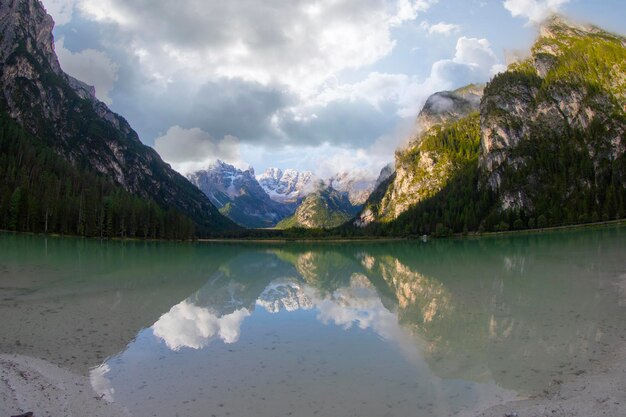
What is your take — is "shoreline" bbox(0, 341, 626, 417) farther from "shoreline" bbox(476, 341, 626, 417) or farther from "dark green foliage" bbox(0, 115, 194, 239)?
"dark green foliage" bbox(0, 115, 194, 239)

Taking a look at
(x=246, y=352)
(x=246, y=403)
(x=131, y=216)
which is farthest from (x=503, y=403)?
(x=131, y=216)

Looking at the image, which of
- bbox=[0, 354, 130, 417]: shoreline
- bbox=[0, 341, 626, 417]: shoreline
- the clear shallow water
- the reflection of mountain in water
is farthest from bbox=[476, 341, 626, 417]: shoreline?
bbox=[0, 354, 130, 417]: shoreline

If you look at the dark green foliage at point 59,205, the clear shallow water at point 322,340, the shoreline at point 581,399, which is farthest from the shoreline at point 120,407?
the dark green foliage at point 59,205

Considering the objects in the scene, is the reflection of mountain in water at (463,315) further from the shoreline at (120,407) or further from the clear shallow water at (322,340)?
the shoreline at (120,407)

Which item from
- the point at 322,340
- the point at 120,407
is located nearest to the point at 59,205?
the point at 322,340

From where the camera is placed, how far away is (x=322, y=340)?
22.7 meters

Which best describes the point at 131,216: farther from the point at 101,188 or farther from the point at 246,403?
the point at 246,403

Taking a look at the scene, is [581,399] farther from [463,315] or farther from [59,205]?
[59,205]

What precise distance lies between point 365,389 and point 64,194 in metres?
172

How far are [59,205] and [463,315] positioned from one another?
462 feet

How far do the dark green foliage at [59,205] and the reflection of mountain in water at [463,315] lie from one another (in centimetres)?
10683

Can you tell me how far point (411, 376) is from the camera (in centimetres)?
1659

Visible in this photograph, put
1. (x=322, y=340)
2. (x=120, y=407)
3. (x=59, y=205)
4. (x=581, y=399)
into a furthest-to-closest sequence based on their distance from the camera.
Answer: (x=59, y=205) < (x=322, y=340) < (x=120, y=407) < (x=581, y=399)

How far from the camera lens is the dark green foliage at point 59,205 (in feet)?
406
